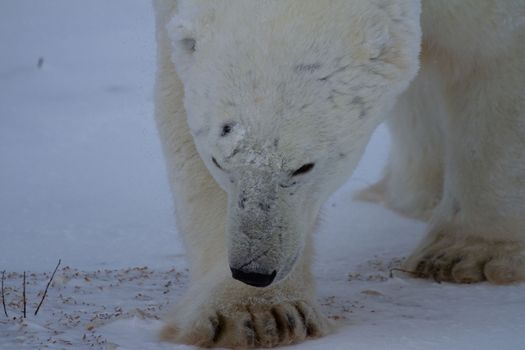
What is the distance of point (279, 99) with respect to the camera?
2199 millimetres

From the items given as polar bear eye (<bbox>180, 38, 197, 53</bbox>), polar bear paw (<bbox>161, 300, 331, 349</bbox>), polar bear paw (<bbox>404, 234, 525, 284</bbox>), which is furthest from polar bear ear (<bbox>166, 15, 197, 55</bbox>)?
polar bear paw (<bbox>404, 234, 525, 284</bbox>)

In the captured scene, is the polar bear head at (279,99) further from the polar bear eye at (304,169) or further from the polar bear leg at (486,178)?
the polar bear leg at (486,178)

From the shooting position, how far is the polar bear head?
7.22ft

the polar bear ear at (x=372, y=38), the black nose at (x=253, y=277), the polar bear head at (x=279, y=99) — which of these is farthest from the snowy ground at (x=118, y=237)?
the polar bear ear at (x=372, y=38)

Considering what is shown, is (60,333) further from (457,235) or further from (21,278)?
(457,235)

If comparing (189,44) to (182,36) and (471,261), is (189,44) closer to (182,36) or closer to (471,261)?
(182,36)

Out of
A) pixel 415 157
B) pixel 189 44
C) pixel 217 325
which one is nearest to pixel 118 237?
pixel 415 157

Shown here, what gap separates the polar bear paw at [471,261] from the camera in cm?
324

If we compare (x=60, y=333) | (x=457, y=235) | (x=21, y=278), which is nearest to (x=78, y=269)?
(x=21, y=278)

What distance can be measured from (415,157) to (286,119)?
2697 millimetres

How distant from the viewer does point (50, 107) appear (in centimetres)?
713

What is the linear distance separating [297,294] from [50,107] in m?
4.85

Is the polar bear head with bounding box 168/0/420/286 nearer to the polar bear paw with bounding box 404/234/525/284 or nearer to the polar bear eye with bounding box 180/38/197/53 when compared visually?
the polar bear eye with bounding box 180/38/197/53

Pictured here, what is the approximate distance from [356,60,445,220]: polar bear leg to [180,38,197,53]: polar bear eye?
2131 mm
